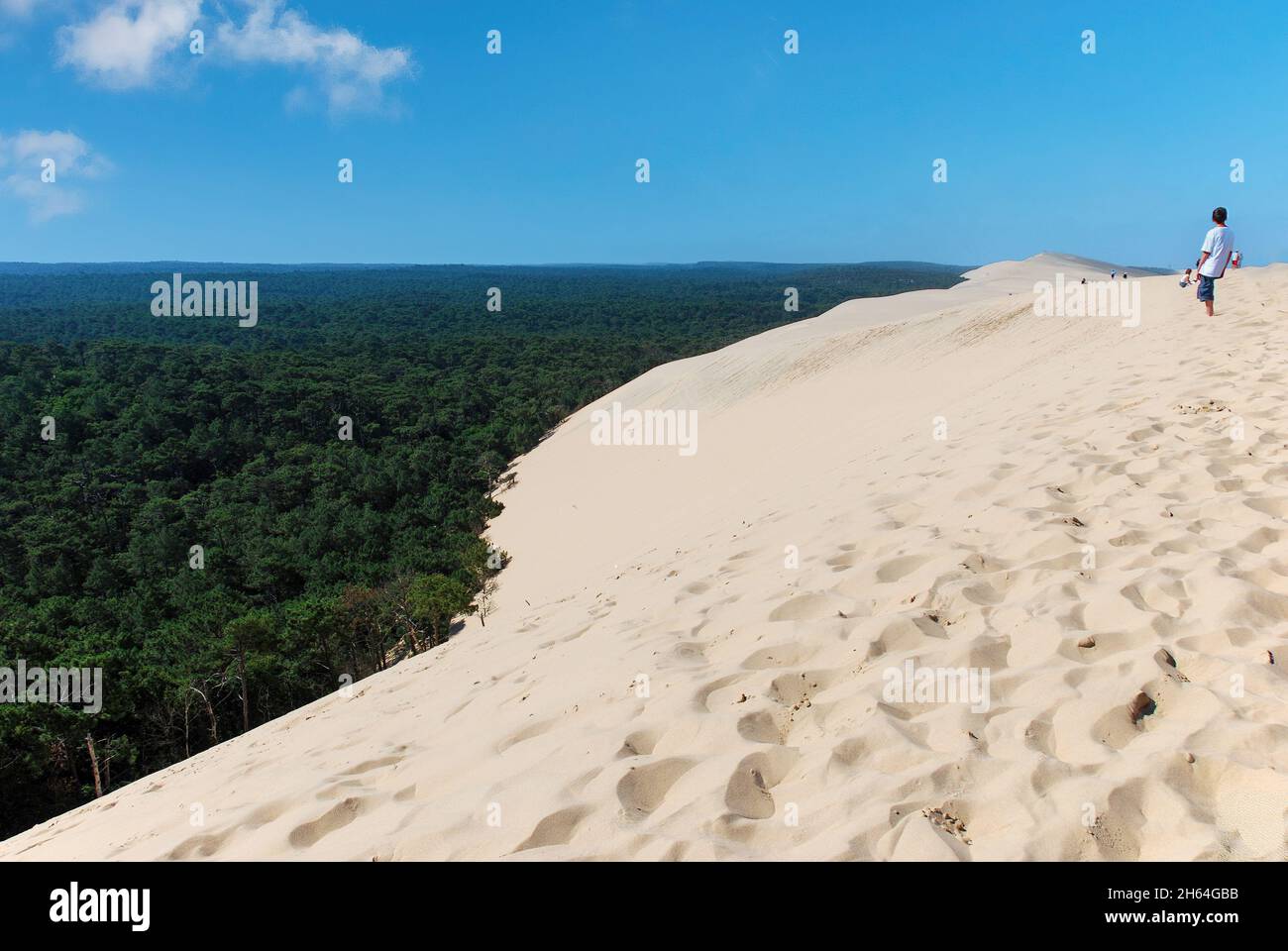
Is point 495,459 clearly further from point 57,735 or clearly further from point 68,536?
point 57,735

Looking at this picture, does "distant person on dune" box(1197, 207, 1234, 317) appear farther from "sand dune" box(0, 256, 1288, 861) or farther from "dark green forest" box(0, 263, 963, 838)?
"dark green forest" box(0, 263, 963, 838)

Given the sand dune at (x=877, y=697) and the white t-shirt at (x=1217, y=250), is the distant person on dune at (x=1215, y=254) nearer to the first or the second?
the white t-shirt at (x=1217, y=250)

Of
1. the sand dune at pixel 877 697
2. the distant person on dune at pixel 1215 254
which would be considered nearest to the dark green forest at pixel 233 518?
the sand dune at pixel 877 697

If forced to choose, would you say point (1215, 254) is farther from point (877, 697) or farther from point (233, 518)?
point (233, 518)

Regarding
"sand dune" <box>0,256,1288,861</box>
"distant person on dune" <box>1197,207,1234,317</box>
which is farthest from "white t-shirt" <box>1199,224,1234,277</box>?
"sand dune" <box>0,256,1288,861</box>

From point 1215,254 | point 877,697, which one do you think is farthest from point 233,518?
point 877,697

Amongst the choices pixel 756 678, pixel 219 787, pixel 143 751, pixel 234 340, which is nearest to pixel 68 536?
pixel 143 751

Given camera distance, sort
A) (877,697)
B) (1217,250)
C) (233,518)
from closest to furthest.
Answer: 1. (877,697)
2. (1217,250)
3. (233,518)
